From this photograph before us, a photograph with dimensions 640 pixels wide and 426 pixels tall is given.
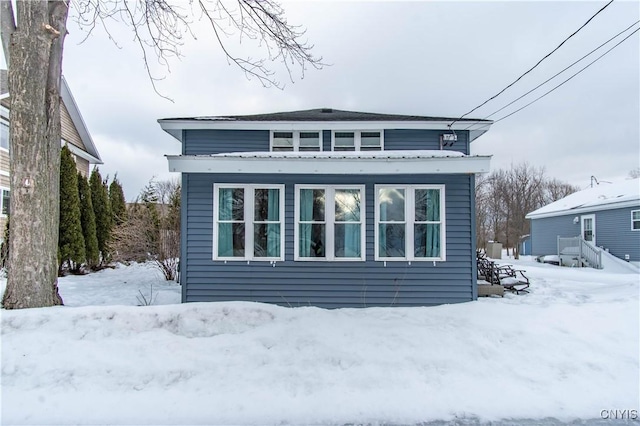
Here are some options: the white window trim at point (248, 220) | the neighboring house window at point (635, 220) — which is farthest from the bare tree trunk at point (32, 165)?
the neighboring house window at point (635, 220)

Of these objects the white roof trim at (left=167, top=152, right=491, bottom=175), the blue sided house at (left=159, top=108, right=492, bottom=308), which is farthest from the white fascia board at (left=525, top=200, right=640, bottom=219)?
the white roof trim at (left=167, top=152, right=491, bottom=175)

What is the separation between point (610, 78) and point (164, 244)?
1471cm

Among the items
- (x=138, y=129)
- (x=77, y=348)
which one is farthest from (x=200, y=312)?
(x=138, y=129)

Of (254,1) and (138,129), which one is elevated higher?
(138,129)

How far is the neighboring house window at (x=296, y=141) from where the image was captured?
8.34m

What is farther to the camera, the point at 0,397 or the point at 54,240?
the point at 54,240

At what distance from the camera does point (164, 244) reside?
10.0 meters

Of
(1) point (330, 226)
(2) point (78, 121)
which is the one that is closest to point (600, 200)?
(1) point (330, 226)

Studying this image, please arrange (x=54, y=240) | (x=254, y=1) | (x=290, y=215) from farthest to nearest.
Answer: (x=290, y=215)
(x=254, y=1)
(x=54, y=240)

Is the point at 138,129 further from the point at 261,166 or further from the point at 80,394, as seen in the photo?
the point at 80,394

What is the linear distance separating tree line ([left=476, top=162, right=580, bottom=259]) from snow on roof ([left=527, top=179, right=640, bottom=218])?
8.99 meters

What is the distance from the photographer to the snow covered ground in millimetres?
3051

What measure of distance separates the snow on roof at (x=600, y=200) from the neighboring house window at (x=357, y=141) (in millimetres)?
15153

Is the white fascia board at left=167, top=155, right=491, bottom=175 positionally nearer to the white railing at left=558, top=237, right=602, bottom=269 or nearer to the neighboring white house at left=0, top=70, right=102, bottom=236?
the neighboring white house at left=0, top=70, right=102, bottom=236
